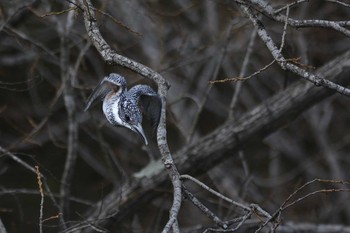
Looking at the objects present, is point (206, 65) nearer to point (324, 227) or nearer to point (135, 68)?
point (324, 227)

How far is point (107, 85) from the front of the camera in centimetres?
270

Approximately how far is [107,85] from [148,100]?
0.16 metres

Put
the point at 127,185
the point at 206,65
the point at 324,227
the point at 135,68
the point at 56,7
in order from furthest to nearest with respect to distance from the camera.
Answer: the point at 206,65, the point at 56,7, the point at 324,227, the point at 127,185, the point at 135,68

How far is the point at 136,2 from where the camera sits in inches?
188

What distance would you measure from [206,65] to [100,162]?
1170 mm

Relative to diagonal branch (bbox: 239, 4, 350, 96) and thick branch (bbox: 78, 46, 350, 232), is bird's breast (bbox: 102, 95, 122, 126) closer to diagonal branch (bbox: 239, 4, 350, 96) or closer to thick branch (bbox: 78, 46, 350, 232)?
diagonal branch (bbox: 239, 4, 350, 96)

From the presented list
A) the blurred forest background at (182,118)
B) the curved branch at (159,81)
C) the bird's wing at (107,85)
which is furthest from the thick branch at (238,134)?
the curved branch at (159,81)

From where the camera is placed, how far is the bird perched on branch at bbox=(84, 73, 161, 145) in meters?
2.63

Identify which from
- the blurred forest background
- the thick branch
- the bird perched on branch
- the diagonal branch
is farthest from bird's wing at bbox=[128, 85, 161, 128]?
the blurred forest background

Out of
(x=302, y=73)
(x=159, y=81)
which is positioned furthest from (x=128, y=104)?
(x=302, y=73)

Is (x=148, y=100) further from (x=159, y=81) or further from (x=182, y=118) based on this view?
(x=182, y=118)

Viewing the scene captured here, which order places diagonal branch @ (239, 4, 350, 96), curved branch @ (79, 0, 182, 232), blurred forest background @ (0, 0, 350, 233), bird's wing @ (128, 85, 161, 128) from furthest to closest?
blurred forest background @ (0, 0, 350, 233), bird's wing @ (128, 85, 161, 128), diagonal branch @ (239, 4, 350, 96), curved branch @ (79, 0, 182, 232)

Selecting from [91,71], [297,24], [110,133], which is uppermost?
[91,71]

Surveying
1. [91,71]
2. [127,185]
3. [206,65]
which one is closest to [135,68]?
[127,185]
